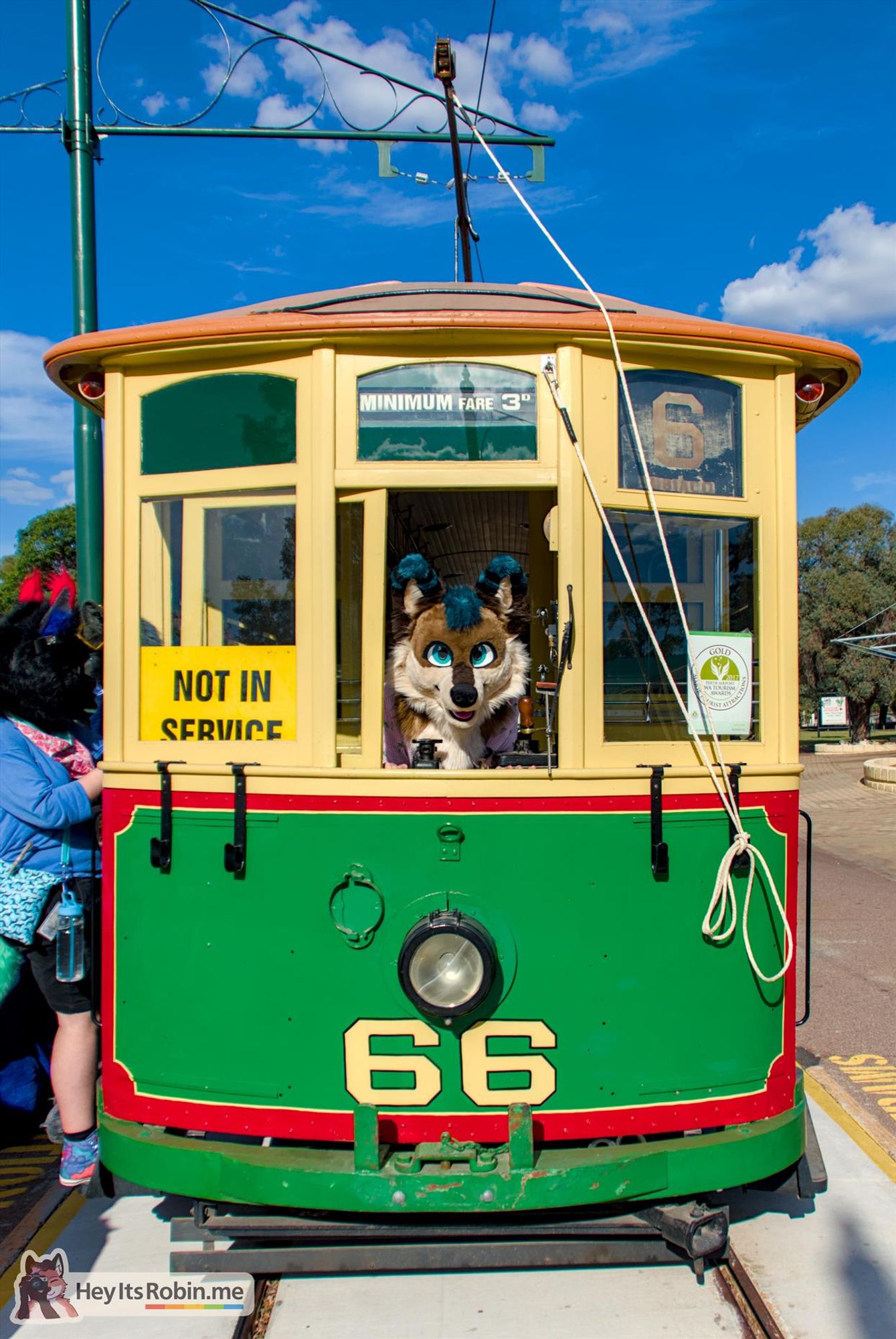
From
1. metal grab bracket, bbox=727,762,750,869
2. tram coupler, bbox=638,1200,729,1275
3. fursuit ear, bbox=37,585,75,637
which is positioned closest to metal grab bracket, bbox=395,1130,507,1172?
tram coupler, bbox=638,1200,729,1275

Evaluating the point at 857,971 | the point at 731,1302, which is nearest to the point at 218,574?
the point at 731,1302

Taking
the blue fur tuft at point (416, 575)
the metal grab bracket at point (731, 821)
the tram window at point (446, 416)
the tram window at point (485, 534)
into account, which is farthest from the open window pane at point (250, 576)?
the metal grab bracket at point (731, 821)

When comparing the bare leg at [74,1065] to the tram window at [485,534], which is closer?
the bare leg at [74,1065]

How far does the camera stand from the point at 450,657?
11.7ft

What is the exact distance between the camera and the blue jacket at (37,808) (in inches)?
132

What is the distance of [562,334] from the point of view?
9.78 ft

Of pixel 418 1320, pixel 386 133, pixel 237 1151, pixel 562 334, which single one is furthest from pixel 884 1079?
pixel 386 133

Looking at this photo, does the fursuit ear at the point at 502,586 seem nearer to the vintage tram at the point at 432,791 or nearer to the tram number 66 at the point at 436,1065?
the vintage tram at the point at 432,791

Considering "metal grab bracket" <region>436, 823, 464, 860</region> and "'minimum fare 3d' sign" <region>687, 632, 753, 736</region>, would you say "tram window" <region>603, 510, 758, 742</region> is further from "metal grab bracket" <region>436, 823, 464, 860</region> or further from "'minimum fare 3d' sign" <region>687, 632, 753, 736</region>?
"metal grab bracket" <region>436, 823, 464, 860</region>

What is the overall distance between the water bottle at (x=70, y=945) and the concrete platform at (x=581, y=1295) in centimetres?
92

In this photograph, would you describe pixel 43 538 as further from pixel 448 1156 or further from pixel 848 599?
pixel 448 1156

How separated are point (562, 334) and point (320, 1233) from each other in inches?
108

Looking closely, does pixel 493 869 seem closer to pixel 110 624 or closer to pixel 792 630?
pixel 792 630

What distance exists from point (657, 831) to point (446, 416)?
1401 millimetres
